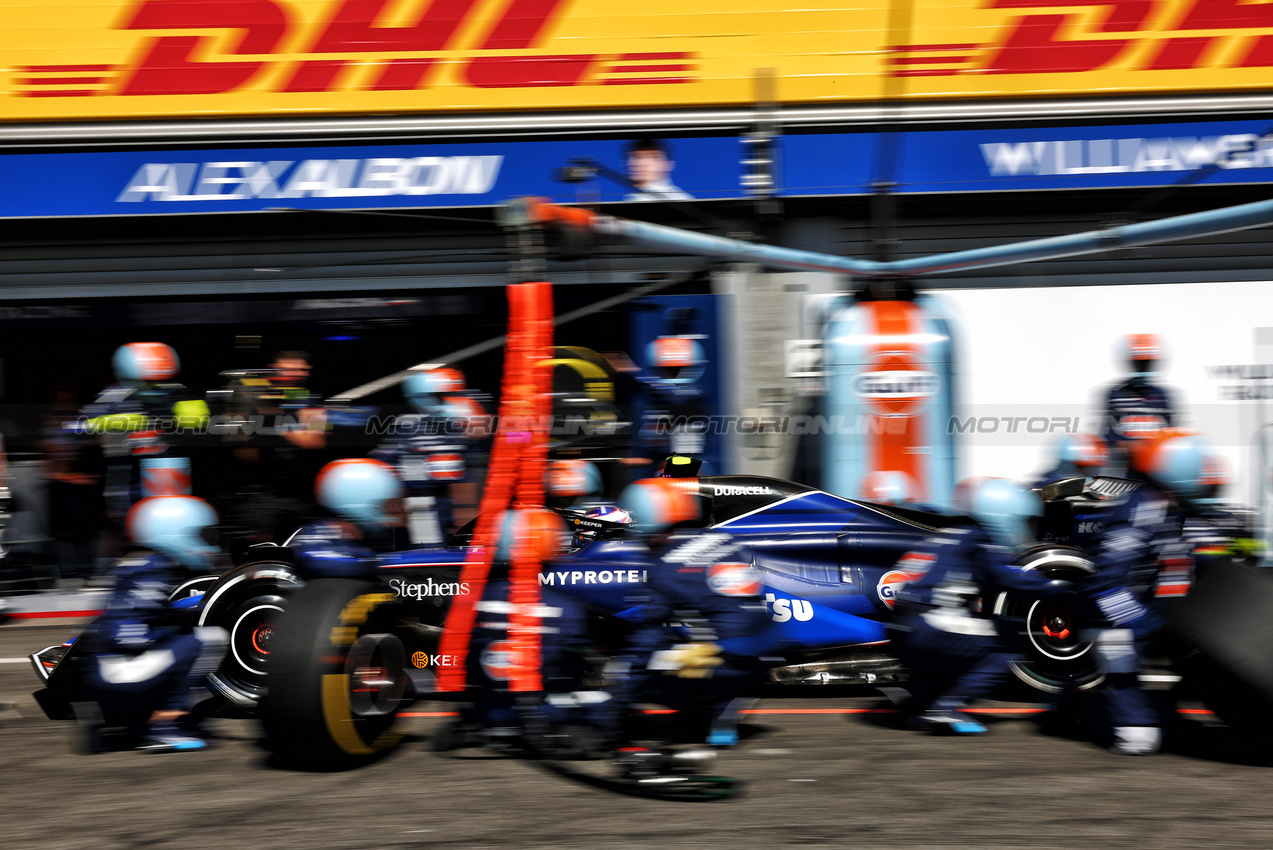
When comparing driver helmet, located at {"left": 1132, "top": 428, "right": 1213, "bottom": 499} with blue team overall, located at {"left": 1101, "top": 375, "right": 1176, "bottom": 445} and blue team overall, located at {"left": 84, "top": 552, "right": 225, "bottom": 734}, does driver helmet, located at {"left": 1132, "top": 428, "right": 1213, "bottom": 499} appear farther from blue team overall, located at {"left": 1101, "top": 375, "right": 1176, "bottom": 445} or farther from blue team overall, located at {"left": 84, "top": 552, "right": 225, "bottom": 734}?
blue team overall, located at {"left": 84, "top": 552, "right": 225, "bottom": 734}

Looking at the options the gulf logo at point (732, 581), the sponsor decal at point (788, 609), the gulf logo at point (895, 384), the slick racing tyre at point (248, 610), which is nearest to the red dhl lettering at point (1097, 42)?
the gulf logo at point (895, 384)

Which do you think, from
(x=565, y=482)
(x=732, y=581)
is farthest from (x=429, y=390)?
(x=732, y=581)

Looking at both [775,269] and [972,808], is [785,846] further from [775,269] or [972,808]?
[775,269]

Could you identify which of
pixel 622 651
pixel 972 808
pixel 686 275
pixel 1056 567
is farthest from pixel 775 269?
pixel 972 808

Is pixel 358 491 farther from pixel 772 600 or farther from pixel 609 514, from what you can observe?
pixel 772 600

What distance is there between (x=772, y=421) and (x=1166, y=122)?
14.9ft

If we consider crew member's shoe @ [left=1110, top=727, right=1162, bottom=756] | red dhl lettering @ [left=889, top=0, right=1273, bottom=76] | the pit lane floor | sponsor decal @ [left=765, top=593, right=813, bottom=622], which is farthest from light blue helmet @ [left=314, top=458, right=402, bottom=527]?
red dhl lettering @ [left=889, top=0, right=1273, bottom=76]

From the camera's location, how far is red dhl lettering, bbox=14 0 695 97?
9.74 meters

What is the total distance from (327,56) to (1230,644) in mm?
8811

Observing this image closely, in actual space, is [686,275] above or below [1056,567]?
above

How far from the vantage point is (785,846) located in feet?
11.3

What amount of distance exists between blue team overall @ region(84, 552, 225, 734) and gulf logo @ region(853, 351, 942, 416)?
603 cm

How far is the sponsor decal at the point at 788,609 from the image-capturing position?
495 centimetres

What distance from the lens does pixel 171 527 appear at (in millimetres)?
4617
